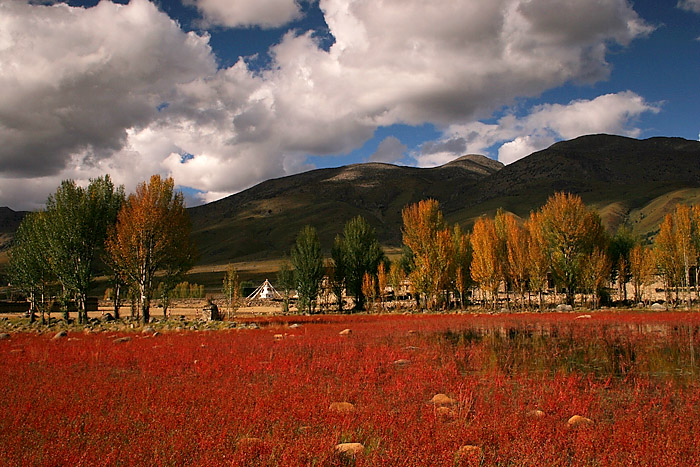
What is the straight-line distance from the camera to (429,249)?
54.0 metres

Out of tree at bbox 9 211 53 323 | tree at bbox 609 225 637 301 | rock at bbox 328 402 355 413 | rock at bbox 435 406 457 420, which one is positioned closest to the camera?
rock at bbox 435 406 457 420

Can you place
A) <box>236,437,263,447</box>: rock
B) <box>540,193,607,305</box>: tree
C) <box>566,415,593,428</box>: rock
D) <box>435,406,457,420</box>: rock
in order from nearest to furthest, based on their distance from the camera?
<box>236,437,263,447</box>: rock < <box>566,415,593,428</box>: rock < <box>435,406,457,420</box>: rock < <box>540,193,607,305</box>: tree

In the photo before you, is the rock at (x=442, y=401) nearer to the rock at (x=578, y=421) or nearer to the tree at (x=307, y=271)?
the rock at (x=578, y=421)

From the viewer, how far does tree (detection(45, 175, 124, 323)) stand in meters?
35.5

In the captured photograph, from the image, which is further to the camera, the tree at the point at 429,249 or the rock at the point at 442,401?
the tree at the point at 429,249

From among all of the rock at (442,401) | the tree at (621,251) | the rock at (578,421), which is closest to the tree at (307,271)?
the tree at (621,251)

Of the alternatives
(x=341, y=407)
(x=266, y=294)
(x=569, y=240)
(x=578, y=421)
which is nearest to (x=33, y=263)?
(x=341, y=407)

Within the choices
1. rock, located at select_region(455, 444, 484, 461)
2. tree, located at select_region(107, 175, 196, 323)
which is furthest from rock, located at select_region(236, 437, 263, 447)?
tree, located at select_region(107, 175, 196, 323)

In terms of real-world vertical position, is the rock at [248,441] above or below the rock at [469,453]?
above

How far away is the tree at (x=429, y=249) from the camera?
174 ft

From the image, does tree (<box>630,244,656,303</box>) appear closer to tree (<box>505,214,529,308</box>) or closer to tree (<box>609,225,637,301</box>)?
tree (<box>609,225,637,301</box>)

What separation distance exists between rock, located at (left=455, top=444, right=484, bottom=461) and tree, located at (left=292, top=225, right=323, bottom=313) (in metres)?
49.1

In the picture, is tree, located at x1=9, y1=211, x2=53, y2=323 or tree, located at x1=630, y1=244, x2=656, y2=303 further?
tree, located at x1=630, y1=244, x2=656, y2=303

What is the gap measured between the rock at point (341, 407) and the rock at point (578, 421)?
4.22m
